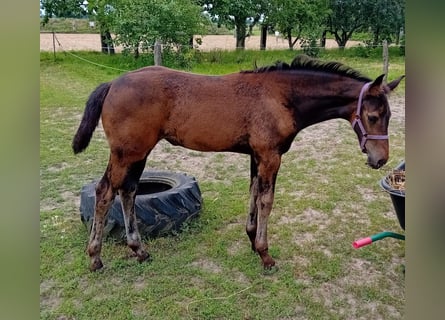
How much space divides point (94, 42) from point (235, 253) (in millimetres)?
11674

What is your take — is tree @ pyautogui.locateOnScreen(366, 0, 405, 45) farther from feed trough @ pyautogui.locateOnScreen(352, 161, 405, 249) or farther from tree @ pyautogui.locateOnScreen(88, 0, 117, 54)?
feed trough @ pyautogui.locateOnScreen(352, 161, 405, 249)

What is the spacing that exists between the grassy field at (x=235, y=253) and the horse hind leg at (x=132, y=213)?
0.10m

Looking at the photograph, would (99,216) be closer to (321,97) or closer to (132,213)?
(132,213)

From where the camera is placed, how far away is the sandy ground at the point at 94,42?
11148mm

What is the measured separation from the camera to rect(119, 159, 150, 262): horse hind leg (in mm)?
2641

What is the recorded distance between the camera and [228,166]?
15.4 ft

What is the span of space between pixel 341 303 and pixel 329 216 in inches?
47.9

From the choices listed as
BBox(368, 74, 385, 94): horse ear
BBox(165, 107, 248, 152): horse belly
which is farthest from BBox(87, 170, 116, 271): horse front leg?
BBox(368, 74, 385, 94): horse ear

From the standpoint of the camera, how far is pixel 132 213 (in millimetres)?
2736

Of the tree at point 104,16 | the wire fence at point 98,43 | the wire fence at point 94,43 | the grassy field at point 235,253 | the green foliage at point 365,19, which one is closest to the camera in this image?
the grassy field at point 235,253

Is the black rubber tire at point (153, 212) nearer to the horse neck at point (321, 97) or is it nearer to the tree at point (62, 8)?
the horse neck at point (321, 97)

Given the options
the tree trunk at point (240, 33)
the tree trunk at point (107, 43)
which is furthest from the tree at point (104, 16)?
the tree trunk at point (240, 33)

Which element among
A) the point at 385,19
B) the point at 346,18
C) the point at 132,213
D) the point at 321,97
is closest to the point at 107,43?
the point at 346,18
